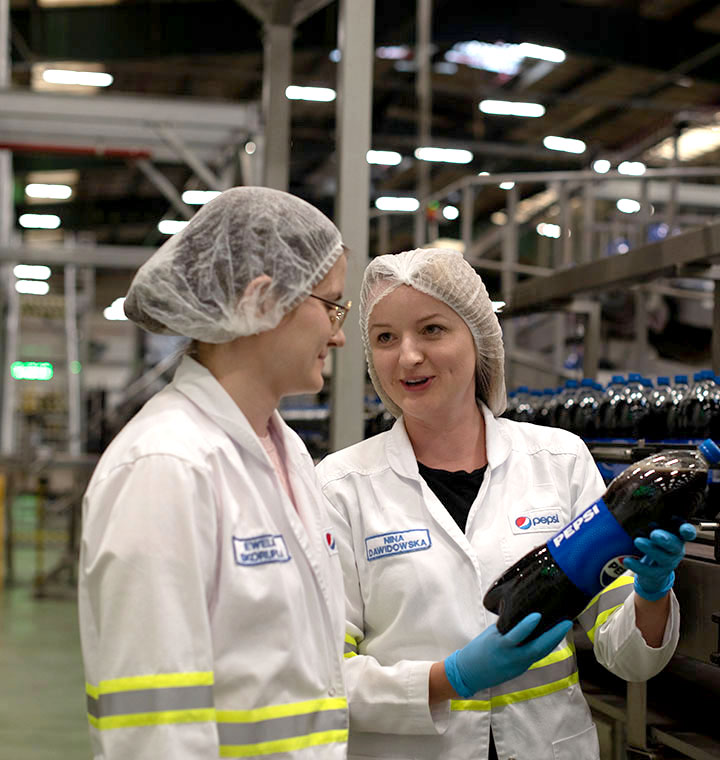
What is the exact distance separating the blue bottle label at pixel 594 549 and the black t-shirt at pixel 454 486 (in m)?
0.32

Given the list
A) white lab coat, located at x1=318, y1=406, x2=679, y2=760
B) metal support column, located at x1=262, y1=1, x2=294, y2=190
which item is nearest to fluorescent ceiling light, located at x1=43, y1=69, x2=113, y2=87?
metal support column, located at x1=262, y1=1, x2=294, y2=190

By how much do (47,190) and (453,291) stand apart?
1500cm

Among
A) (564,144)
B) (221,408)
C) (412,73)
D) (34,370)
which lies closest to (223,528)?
(221,408)

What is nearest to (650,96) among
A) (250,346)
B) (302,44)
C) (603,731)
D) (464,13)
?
(464,13)

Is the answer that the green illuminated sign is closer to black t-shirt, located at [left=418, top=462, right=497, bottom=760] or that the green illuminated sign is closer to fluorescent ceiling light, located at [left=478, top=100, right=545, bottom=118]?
fluorescent ceiling light, located at [left=478, top=100, right=545, bottom=118]

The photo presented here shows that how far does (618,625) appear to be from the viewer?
66.7 inches

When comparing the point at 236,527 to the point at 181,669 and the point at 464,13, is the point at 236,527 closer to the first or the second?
the point at 181,669

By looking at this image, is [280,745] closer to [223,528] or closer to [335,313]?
[223,528]

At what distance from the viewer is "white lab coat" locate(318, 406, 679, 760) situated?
1677 mm

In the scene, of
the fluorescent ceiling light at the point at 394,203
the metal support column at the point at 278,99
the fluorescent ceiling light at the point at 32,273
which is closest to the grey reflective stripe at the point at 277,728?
the metal support column at the point at 278,99

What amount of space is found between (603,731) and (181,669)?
1.76 m

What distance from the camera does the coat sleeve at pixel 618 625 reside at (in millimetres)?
1670

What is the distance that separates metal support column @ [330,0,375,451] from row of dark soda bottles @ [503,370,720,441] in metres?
0.65

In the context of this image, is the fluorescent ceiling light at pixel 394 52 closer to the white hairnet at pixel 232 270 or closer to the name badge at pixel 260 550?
the white hairnet at pixel 232 270
